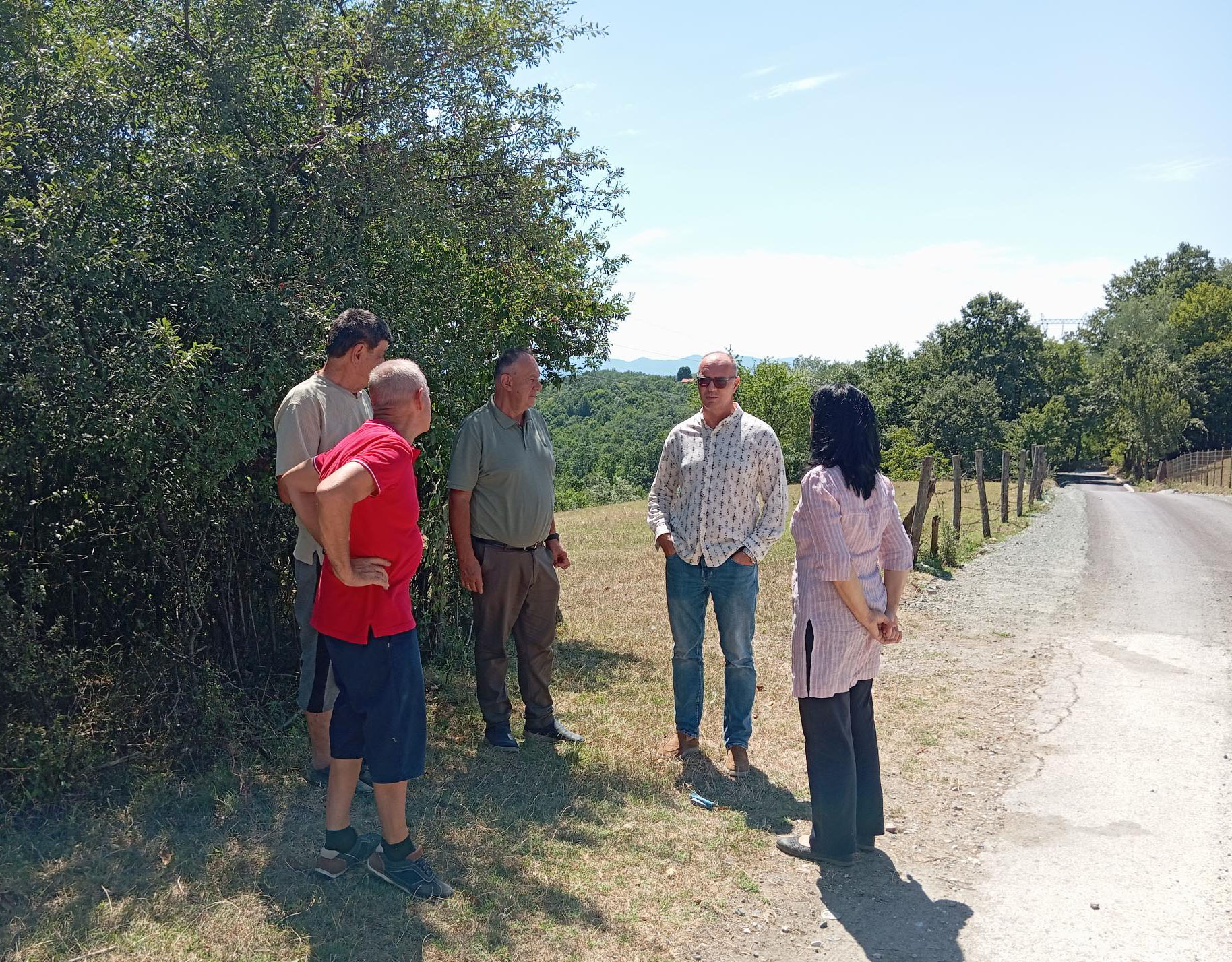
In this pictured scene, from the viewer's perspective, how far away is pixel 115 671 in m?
4.69

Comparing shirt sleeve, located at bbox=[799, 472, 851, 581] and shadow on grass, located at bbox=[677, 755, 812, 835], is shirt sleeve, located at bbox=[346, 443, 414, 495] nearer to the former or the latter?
shirt sleeve, located at bbox=[799, 472, 851, 581]

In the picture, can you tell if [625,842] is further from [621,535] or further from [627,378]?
[627,378]

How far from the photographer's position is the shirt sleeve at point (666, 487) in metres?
5.20

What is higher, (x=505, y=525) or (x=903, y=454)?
(x=505, y=525)

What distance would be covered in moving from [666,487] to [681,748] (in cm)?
144

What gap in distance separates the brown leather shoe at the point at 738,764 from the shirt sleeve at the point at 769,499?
1.03 metres

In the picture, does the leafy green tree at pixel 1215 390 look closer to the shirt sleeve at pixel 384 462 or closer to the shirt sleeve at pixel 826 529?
the shirt sleeve at pixel 826 529

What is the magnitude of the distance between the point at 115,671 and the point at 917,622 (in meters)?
7.43

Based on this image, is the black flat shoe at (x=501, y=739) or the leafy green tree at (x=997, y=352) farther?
the leafy green tree at (x=997, y=352)

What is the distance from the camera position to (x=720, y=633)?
517cm

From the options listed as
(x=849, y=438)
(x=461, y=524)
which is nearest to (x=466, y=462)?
(x=461, y=524)

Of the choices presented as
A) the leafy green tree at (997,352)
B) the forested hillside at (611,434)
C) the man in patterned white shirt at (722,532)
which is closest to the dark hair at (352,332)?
the man in patterned white shirt at (722,532)

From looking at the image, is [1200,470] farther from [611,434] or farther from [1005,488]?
[611,434]

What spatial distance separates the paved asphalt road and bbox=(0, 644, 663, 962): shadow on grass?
162cm
